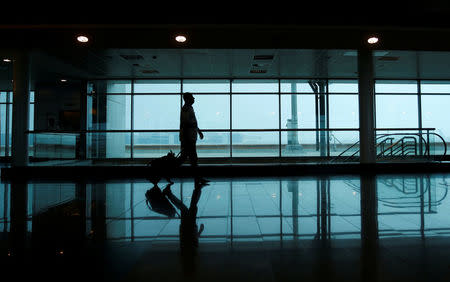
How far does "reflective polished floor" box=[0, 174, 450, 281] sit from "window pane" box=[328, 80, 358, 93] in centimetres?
1004

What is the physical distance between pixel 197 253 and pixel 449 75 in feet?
52.4

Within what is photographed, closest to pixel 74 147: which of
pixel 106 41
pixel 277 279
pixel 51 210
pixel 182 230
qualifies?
pixel 106 41

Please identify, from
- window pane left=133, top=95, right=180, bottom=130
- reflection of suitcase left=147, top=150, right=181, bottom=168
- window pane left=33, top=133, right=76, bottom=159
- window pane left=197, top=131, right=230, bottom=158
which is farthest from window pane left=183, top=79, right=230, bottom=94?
reflection of suitcase left=147, top=150, right=181, bottom=168

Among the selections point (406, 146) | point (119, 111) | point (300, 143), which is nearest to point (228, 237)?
point (300, 143)

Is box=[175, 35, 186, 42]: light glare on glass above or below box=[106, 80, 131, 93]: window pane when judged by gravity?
below

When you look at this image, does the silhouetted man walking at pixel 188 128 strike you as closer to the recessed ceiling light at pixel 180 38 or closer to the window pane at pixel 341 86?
the recessed ceiling light at pixel 180 38

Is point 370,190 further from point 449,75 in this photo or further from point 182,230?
point 449,75

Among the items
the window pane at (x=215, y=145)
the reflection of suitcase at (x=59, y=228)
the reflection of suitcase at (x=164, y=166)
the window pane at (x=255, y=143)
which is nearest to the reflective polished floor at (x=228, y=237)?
the reflection of suitcase at (x=59, y=228)

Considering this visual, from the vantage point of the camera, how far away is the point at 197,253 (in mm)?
2305

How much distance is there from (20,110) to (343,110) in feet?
41.4

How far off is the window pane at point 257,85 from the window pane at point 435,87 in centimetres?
719

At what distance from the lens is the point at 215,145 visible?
10.3 meters

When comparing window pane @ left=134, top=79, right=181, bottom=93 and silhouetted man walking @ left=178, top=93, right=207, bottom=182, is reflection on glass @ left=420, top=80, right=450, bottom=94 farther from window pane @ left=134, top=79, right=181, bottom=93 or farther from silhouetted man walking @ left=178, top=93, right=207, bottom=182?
silhouetted man walking @ left=178, top=93, right=207, bottom=182

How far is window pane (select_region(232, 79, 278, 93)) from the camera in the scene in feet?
45.6
